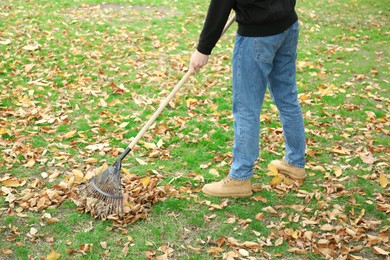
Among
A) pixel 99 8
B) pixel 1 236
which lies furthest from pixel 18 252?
pixel 99 8

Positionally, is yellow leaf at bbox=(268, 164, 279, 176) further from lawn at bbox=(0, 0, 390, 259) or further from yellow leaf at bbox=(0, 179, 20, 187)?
yellow leaf at bbox=(0, 179, 20, 187)

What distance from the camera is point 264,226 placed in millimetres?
3502

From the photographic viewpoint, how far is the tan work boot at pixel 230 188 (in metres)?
3.75

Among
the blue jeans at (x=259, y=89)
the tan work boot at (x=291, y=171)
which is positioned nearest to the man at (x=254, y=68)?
the blue jeans at (x=259, y=89)

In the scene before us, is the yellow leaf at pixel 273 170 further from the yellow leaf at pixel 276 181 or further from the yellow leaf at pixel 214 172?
the yellow leaf at pixel 214 172

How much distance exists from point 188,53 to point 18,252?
4.94 m

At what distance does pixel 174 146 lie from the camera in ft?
15.3

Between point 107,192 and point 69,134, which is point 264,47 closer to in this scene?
point 107,192

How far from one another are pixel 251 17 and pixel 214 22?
272 millimetres

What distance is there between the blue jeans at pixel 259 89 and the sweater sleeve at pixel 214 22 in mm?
185

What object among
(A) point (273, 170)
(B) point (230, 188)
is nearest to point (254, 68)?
(B) point (230, 188)

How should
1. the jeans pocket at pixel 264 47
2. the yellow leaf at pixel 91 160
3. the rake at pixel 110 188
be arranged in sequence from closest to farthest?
the jeans pocket at pixel 264 47
the rake at pixel 110 188
the yellow leaf at pixel 91 160

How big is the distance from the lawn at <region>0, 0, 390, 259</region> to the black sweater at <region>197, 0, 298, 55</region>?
147 cm

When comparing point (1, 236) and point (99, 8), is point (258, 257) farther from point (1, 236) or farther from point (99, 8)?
point (99, 8)
